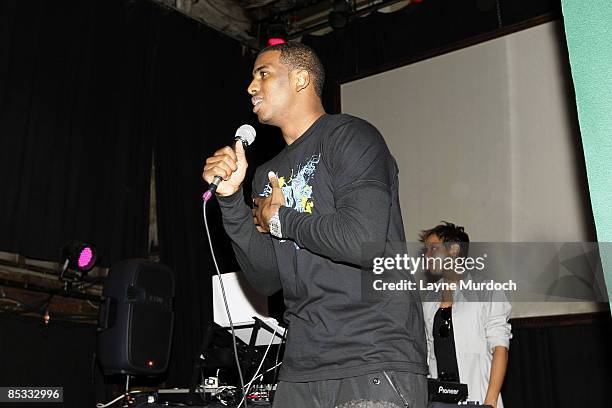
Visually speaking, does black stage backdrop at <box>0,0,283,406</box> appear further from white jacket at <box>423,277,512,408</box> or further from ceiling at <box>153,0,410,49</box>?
white jacket at <box>423,277,512,408</box>

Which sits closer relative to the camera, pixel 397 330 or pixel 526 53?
pixel 397 330

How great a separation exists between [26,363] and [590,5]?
414cm

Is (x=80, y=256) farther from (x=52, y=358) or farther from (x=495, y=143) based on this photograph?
(x=495, y=143)

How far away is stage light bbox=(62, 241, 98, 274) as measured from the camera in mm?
4406

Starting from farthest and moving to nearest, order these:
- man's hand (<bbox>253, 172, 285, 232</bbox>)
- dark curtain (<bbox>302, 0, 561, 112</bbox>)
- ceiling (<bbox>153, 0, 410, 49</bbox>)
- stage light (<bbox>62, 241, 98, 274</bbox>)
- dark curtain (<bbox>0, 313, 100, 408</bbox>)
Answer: ceiling (<bbox>153, 0, 410, 49</bbox>), dark curtain (<bbox>302, 0, 561, 112</bbox>), stage light (<bbox>62, 241, 98, 274</bbox>), dark curtain (<bbox>0, 313, 100, 408</bbox>), man's hand (<bbox>253, 172, 285, 232</bbox>)

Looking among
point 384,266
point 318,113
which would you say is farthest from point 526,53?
point 384,266

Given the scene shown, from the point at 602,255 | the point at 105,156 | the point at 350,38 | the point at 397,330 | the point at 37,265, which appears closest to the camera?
the point at 602,255

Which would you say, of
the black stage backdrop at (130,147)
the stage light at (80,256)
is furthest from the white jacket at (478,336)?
the stage light at (80,256)

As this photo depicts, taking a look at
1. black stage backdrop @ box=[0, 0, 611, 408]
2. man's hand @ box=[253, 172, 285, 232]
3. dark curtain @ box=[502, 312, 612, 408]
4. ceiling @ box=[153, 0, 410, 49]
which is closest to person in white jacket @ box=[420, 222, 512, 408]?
black stage backdrop @ box=[0, 0, 611, 408]

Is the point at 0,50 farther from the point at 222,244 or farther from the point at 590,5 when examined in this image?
the point at 590,5

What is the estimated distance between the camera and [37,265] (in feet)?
15.4

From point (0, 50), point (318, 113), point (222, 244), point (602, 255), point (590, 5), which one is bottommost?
→ point (602, 255)

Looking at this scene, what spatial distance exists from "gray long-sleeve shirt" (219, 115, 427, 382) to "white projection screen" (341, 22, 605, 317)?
3283mm

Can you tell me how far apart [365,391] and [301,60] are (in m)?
1.02
